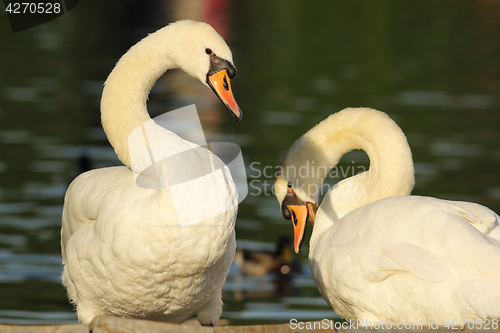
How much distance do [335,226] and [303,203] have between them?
0.97 m

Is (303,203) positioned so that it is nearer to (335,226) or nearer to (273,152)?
(335,226)

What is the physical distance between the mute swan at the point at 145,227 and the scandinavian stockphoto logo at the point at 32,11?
64.7 ft

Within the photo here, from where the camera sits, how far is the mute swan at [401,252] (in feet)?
14.2

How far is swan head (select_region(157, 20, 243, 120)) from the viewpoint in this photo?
186 inches

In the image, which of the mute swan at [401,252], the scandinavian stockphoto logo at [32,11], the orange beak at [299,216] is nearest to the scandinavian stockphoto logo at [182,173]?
the mute swan at [401,252]

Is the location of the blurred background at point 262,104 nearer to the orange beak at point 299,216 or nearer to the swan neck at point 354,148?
the orange beak at point 299,216

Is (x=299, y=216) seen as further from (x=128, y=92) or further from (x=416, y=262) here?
(x=128, y=92)

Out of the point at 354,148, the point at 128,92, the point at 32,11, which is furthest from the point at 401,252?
the point at 32,11

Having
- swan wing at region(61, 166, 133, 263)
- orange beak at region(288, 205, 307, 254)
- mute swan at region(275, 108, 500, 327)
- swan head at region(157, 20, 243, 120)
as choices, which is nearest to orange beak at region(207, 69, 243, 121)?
swan head at region(157, 20, 243, 120)

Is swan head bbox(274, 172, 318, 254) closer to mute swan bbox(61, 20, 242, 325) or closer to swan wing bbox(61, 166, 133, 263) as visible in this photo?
mute swan bbox(61, 20, 242, 325)

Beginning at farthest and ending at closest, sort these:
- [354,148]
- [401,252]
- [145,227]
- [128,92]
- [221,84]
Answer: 1. [354,148]
2. [128,92]
3. [221,84]
4. [401,252]
5. [145,227]

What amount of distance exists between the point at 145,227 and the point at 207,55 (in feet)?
4.09

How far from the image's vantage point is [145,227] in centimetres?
429

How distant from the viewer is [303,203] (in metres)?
6.22
